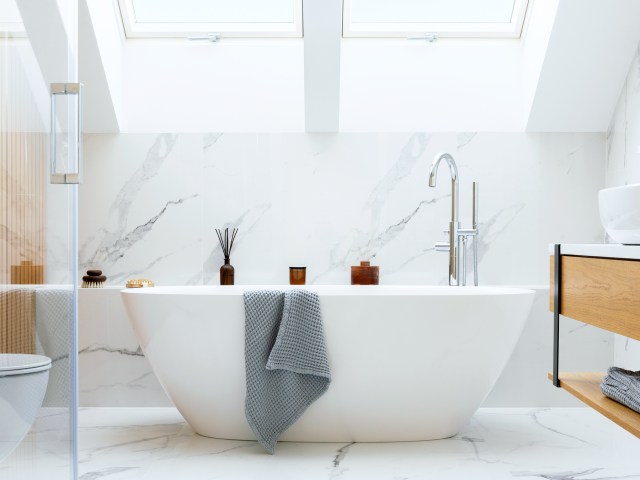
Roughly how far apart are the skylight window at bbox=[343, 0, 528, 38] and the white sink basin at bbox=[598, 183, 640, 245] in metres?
2.38

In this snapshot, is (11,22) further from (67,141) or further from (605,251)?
(605,251)

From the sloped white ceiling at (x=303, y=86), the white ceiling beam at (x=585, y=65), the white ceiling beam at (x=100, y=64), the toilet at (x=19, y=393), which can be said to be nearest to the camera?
the toilet at (x=19, y=393)

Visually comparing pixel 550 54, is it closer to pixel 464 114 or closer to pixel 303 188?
pixel 464 114

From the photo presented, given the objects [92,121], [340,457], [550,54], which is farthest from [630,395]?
[92,121]

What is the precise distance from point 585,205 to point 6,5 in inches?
126

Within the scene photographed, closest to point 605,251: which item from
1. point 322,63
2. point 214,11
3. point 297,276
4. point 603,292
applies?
point 603,292

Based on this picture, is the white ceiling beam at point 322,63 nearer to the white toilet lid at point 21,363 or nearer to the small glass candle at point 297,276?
the small glass candle at point 297,276

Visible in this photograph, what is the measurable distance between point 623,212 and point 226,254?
2455 millimetres

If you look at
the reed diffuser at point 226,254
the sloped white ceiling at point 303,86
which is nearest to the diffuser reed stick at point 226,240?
the reed diffuser at point 226,254

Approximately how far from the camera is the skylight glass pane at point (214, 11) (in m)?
3.93

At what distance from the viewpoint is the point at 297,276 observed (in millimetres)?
3824

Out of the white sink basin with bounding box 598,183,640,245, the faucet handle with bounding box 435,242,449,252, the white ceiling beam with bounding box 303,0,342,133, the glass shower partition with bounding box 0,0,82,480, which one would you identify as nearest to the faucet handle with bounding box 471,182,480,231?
the faucet handle with bounding box 435,242,449,252

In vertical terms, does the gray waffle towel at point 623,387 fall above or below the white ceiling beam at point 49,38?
below

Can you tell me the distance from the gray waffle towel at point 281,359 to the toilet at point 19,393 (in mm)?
1261
